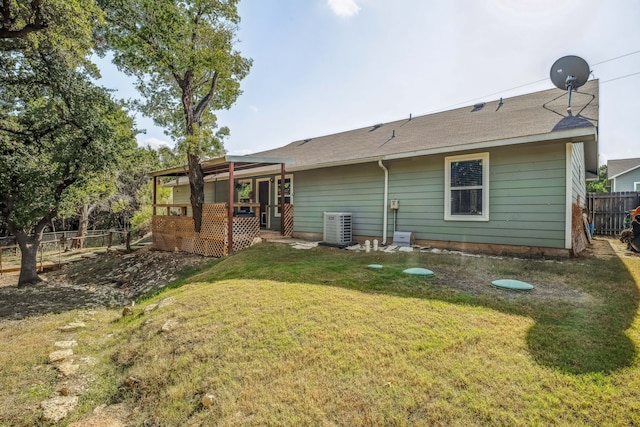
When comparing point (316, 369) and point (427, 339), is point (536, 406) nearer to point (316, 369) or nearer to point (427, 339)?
point (427, 339)

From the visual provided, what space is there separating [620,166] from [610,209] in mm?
14993

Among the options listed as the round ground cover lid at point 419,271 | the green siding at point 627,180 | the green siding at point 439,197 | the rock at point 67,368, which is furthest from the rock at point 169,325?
the green siding at point 627,180

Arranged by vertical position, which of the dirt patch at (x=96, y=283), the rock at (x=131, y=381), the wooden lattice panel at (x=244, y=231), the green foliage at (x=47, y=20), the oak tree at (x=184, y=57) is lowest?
the dirt patch at (x=96, y=283)

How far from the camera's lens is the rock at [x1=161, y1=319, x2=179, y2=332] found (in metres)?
3.79

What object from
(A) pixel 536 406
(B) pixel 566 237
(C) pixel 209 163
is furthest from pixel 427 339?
(C) pixel 209 163

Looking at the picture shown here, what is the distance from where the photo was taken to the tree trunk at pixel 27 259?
8570mm

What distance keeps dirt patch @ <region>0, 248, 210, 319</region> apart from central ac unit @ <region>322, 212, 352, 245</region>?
3475 millimetres

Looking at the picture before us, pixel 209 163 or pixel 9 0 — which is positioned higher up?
pixel 9 0

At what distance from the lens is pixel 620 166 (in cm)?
2191

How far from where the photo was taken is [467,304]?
11.8 ft

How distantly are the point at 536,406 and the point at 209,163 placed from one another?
357 inches

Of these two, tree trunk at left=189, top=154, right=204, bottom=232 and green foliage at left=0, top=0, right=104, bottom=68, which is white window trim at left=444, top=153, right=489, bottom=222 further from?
green foliage at left=0, top=0, right=104, bottom=68

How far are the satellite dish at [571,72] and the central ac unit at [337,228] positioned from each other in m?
5.60

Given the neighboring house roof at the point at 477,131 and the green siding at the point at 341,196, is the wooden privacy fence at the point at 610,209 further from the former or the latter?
the green siding at the point at 341,196
